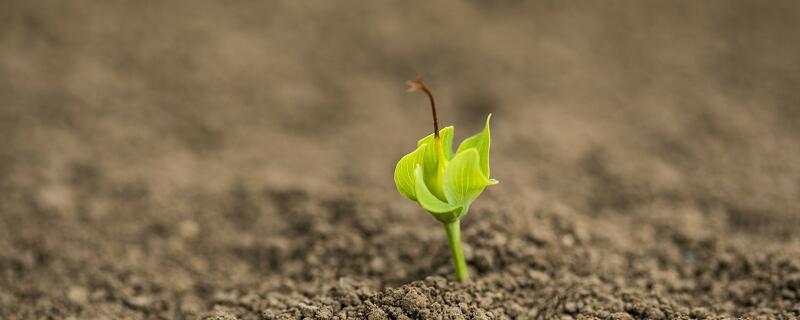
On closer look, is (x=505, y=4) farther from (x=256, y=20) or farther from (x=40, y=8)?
(x=40, y=8)

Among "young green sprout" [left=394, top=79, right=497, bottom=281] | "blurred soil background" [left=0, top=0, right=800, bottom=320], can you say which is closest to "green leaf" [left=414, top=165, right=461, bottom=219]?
"young green sprout" [left=394, top=79, right=497, bottom=281]

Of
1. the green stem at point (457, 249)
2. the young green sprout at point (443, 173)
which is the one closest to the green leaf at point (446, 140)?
the young green sprout at point (443, 173)

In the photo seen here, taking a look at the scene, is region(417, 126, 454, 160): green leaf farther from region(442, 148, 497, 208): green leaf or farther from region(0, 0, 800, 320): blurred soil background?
region(0, 0, 800, 320): blurred soil background

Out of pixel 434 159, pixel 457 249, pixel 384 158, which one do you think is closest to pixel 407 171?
pixel 434 159

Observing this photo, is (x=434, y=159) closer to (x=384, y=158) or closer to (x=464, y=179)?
(x=464, y=179)

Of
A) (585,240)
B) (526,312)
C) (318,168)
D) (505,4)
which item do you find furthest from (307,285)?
(505,4)

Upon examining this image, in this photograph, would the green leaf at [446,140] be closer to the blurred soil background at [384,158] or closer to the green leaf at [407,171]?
the green leaf at [407,171]

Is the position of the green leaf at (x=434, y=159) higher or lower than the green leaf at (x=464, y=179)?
higher
